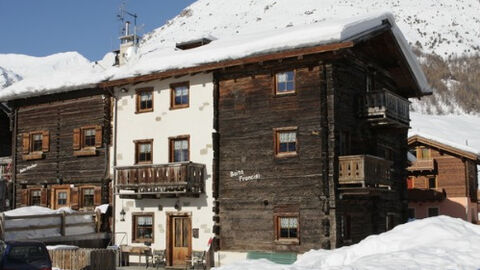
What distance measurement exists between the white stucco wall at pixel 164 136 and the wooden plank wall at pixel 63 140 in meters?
1.28

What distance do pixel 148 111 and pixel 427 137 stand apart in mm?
22834

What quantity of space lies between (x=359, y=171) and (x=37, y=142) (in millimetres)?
17984

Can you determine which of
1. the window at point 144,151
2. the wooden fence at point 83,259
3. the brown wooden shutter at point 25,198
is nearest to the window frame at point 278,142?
the window at point 144,151

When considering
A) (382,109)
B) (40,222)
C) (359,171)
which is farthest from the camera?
(40,222)

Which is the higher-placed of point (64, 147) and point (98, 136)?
point (98, 136)

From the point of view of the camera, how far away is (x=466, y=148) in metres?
43.3

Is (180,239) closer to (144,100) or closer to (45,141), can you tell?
(144,100)

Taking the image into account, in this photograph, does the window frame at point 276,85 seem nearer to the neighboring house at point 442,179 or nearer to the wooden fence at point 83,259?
the wooden fence at point 83,259

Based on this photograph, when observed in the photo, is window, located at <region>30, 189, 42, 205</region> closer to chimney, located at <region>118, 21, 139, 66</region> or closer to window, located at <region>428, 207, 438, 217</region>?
chimney, located at <region>118, 21, 139, 66</region>

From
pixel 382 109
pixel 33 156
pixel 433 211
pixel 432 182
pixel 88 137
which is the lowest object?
pixel 433 211

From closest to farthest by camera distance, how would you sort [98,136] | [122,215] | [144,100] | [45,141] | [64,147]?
1. [122,215]
2. [144,100]
3. [98,136]
4. [64,147]
5. [45,141]

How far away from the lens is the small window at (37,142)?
33.3 metres

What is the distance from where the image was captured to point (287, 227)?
24750mm

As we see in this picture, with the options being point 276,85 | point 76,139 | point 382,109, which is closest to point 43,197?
point 76,139
